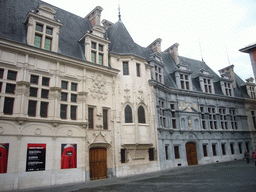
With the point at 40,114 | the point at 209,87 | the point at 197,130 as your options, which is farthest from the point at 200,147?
the point at 40,114

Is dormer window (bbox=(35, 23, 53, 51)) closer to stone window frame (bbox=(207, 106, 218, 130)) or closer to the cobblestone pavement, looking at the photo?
the cobblestone pavement

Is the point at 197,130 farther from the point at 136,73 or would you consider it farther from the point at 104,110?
the point at 104,110

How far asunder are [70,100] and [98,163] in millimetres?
5374

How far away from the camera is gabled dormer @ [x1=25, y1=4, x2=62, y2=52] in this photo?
14.8 metres

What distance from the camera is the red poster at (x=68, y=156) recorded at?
1406 centimetres

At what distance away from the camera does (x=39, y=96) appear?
14.0m

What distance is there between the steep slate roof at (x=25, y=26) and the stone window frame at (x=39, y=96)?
2.86 metres

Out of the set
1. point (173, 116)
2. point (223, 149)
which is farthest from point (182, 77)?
point (223, 149)

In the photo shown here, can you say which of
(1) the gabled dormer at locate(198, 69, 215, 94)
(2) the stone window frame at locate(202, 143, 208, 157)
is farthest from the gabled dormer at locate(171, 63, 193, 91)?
(2) the stone window frame at locate(202, 143, 208, 157)

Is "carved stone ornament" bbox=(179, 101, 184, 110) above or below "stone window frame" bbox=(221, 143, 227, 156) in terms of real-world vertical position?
above

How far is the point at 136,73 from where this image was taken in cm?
1973

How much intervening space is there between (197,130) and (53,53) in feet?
60.6

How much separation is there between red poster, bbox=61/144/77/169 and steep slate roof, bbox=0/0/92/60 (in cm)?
725

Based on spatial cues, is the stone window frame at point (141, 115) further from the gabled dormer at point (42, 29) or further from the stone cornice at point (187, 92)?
the gabled dormer at point (42, 29)
